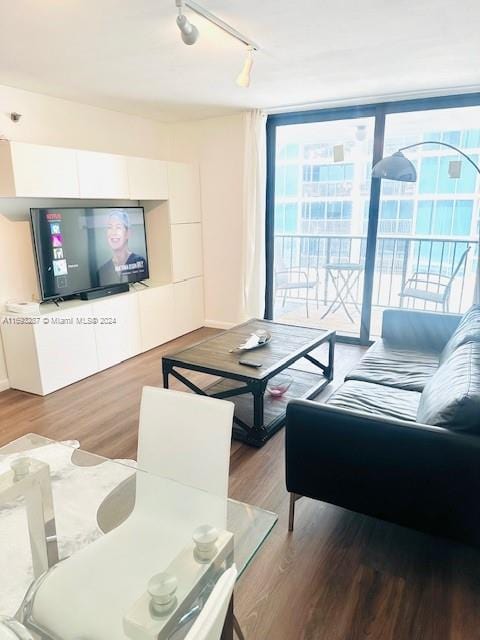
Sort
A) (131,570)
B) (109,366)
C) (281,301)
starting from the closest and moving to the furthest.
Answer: (131,570) < (109,366) < (281,301)

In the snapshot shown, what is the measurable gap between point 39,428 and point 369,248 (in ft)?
11.2

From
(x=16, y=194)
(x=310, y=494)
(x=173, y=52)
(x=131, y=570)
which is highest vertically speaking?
(x=173, y=52)

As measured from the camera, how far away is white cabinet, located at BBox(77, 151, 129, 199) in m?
3.67

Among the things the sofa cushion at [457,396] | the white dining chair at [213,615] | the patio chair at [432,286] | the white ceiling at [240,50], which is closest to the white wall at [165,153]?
the white ceiling at [240,50]

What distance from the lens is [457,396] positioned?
5.33 feet

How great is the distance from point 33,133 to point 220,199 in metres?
2.06

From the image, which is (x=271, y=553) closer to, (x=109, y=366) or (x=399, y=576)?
(x=399, y=576)

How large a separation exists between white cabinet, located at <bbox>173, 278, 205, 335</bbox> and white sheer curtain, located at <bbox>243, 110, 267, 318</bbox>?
0.65 m

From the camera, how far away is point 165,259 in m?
4.79

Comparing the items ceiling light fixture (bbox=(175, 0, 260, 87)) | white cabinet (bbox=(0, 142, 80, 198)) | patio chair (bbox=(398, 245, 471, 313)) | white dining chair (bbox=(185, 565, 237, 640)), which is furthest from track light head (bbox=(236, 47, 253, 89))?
patio chair (bbox=(398, 245, 471, 313))

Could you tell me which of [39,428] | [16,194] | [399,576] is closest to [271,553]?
[399,576]

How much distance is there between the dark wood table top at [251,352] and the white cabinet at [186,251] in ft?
4.91

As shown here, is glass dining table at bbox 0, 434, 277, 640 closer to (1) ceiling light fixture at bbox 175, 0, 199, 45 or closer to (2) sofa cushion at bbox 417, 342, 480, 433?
(2) sofa cushion at bbox 417, 342, 480, 433

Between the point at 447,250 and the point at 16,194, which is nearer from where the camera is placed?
the point at 16,194
